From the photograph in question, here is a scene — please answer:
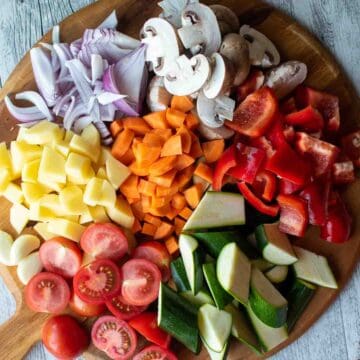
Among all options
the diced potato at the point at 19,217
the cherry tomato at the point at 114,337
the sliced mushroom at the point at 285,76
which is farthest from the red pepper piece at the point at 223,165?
the diced potato at the point at 19,217

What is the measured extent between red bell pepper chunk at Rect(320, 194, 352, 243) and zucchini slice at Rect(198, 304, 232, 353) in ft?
2.07

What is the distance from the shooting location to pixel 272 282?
3.03 meters

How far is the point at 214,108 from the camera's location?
2.98 meters

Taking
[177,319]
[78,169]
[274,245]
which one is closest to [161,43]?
[78,169]

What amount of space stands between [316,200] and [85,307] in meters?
1.25

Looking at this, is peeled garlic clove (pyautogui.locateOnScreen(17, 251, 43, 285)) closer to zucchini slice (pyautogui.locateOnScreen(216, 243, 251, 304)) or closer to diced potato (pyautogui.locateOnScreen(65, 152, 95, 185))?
diced potato (pyautogui.locateOnScreen(65, 152, 95, 185))

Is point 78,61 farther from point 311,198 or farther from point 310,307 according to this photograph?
point 310,307

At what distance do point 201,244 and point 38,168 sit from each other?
90cm

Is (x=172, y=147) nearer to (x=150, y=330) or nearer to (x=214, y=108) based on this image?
(x=214, y=108)

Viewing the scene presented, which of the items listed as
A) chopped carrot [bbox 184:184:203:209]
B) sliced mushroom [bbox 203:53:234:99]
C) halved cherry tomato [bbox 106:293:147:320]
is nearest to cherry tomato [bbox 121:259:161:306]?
halved cherry tomato [bbox 106:293:147:320]

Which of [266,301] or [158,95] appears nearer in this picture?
[266,301]

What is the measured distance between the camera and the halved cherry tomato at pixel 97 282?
2971 mm

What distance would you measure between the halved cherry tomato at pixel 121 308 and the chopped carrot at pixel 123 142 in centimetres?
71

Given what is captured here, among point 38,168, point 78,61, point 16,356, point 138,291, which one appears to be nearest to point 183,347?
point 138,291
